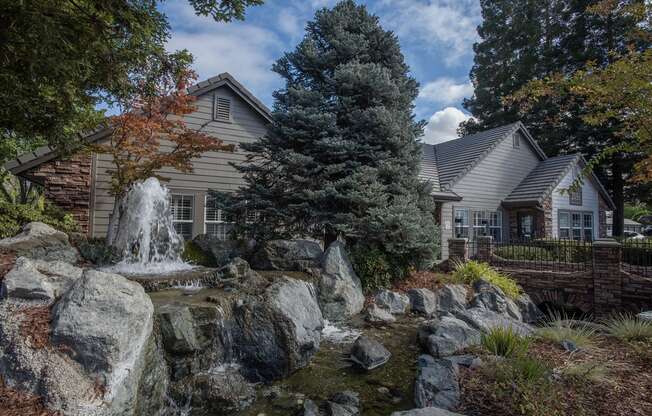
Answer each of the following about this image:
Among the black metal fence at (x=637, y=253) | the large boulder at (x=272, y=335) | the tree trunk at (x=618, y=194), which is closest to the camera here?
the large boulder at (x=272, y=335)

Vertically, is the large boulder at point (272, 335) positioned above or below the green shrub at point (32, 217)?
below

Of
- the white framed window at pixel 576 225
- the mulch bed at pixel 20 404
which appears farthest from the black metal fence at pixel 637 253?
the mulch bed at pixel 20 404

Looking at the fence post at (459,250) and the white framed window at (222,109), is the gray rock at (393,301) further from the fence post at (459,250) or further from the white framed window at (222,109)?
the white framed window at (222,109)

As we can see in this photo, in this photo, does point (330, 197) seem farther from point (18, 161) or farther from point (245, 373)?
point (18, 161)

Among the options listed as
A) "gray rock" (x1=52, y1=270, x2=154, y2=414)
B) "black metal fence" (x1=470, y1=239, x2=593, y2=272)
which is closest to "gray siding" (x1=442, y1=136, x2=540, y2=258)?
"black metal fence" (x1=470, y1=239, x2=593, y2=272)

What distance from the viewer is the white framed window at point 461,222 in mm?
16047

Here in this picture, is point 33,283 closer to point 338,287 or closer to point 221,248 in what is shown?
point 221,248

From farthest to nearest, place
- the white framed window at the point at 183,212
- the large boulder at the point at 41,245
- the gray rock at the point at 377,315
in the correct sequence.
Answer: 1. the white framed window at the point at 183,212
2. the gray rock at the point at 377,315
3. the large boulder at the point at 41,245

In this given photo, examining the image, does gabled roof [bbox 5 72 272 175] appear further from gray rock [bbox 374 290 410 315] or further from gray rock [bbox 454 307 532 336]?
gray rock [bbox 454 307 532 336]

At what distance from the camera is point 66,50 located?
5.34 meters

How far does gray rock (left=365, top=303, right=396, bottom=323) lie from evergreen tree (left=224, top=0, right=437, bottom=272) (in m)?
1.63

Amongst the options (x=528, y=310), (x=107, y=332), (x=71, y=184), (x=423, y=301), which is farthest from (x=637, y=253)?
(x=71, y=184)

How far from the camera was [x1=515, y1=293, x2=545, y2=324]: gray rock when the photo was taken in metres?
9.26

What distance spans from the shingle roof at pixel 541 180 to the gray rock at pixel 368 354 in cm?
1436
